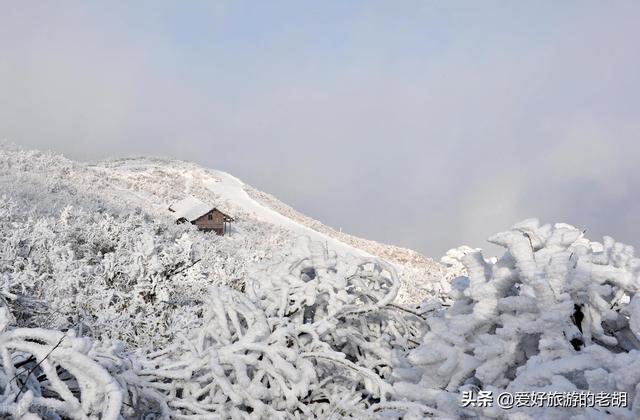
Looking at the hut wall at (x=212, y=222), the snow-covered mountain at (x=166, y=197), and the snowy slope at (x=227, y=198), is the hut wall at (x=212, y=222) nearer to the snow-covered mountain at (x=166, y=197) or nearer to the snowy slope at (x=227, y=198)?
the snow-covered mountain at (x=166, y=197)

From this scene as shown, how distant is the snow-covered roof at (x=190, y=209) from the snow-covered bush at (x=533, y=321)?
33.4m

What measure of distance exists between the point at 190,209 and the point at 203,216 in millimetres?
1700

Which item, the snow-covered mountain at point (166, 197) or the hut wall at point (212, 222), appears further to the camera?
the hut wall at point (212, 222)

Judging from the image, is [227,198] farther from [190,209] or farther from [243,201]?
[190,209]

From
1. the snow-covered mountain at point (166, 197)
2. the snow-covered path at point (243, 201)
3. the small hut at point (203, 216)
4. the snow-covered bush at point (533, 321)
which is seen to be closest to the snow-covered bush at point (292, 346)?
the snow-covered bush at point (533, 321)

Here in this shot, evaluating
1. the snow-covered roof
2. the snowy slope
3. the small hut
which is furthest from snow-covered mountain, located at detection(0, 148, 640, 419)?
the snow-covered roof

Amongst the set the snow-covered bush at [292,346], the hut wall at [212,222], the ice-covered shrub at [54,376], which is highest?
the hut wall at [212,222]

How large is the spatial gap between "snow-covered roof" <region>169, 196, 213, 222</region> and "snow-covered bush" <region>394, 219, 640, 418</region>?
110 ft

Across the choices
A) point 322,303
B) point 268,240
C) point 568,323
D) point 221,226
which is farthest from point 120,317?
point 221,226

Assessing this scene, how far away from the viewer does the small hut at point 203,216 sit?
113 feet

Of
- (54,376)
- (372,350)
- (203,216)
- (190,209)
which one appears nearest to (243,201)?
(190,209)

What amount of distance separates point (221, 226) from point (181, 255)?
25470mm

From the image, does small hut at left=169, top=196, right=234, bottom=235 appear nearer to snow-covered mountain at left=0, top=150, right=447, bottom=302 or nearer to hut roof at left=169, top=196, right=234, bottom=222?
hut roof at left=169, top=196, right=234, bottom=222

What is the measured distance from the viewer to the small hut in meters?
34.3
